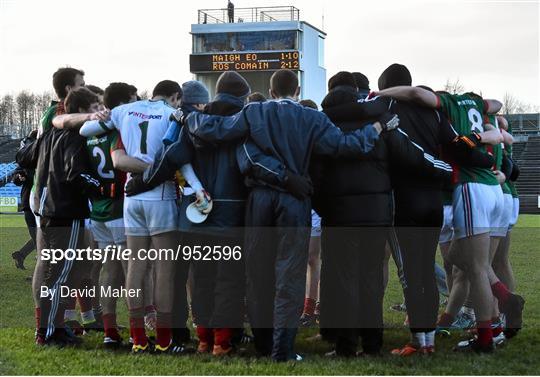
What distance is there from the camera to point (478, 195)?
238 inches

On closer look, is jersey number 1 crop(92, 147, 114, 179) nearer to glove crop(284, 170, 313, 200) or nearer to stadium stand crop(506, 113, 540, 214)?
glove crop(284, 170, 313, 200)

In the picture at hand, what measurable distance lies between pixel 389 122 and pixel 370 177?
0.44 meters

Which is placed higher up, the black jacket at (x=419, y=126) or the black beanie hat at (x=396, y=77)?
the black beanie hat at (x=396, y=77)

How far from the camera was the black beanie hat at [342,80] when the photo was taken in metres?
6.09

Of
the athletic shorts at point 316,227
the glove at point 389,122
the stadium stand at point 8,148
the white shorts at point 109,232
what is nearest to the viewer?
the glove at point 389,122

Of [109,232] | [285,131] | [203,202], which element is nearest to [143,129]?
[203,202]

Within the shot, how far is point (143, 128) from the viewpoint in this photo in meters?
6.02

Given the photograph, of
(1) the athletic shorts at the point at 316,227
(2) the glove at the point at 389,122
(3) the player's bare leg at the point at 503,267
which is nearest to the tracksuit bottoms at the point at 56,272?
(1) the athletic shorts at the point at 316,227

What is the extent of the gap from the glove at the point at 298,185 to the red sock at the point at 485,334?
5.56 ft

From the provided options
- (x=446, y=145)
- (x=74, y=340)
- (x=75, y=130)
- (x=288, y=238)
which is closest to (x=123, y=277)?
(x=74, y=340)

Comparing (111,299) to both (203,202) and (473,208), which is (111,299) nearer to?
(203,202)

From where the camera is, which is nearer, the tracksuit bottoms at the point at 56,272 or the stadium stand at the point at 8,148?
the tracksuit bottoms at the point at 56,272

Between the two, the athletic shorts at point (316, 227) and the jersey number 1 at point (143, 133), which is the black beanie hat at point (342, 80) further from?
the athletic shorts at point (316, 227)

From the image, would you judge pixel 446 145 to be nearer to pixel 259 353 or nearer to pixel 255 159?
pixel 255 159
